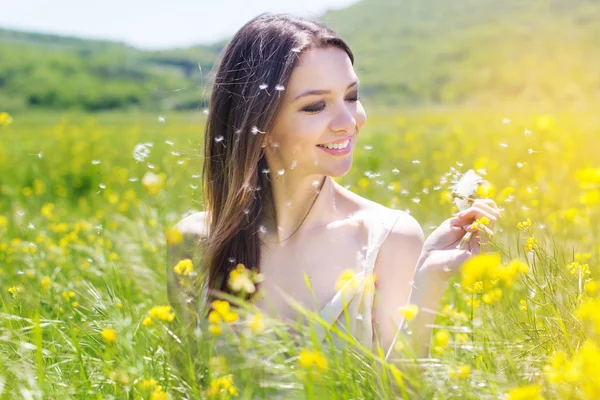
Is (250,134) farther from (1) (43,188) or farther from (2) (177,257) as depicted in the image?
(1) (43,188)

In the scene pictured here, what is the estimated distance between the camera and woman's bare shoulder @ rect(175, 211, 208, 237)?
2.70 m

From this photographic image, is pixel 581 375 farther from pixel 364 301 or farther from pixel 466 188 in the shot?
pixel 364 301

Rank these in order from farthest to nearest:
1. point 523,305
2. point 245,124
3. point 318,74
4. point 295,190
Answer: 1. point 295,190
2. point 245,124
3. point 318,74
4. point 523,305

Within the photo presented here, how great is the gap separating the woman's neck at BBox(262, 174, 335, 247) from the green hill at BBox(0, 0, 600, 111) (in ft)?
143

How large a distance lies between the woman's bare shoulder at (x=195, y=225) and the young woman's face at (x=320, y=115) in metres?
0.54

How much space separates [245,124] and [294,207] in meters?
0.40

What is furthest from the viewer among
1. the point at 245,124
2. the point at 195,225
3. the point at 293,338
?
the point at 195,225

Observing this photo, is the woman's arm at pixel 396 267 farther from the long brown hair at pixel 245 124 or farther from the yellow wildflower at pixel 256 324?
the yellow wildflower at pixel 256 324

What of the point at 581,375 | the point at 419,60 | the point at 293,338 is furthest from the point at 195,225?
the point at 419,60

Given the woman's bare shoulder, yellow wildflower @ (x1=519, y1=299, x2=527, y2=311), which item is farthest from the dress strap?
the woman's bare shoulder

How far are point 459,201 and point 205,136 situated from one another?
121cm

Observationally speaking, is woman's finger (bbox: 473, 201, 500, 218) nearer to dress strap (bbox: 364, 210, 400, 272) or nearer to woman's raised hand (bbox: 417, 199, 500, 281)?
woman's raised hand (bbox: 417, 199, 500, 281)

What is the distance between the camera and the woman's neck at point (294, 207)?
2.57 meters

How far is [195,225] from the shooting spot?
276 centimetres
